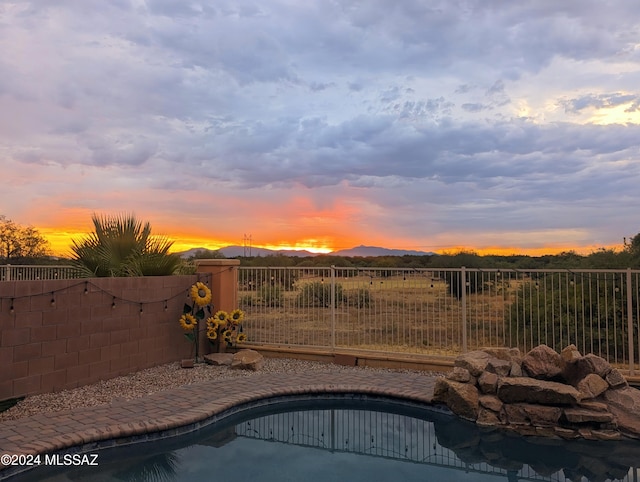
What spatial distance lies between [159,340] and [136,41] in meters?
5.54

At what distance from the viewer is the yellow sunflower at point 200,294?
7.27 m

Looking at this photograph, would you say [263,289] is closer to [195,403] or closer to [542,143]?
[195,403]

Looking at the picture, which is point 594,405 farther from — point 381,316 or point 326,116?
point 326,116

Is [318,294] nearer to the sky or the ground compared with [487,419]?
nearer to the sky

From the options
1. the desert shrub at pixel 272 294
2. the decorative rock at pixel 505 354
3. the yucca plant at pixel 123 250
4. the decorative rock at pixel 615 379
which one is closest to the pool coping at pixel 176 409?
the decorative rock at pixel 505 354

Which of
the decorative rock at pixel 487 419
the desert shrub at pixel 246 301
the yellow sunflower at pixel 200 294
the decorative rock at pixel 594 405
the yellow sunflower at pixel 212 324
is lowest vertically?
the decorative rock at pixel 487 419

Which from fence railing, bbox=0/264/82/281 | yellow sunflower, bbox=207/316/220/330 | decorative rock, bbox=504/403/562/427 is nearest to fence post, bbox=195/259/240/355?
yellow sunflower, bbox=207/316/220/330

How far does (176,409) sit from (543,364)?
4200mm

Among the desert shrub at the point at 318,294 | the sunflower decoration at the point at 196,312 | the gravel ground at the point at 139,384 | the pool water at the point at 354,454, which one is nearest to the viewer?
the pool water at the point at 354,454

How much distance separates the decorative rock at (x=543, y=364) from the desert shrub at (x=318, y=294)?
3.47m

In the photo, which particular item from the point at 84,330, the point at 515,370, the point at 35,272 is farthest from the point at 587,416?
the point at 35,272

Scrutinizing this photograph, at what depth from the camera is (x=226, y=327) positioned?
7770 millimetres

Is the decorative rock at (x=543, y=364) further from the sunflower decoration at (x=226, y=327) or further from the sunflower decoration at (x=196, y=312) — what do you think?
the sunflower decoration at (x=196, y=312)

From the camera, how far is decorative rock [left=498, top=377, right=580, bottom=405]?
4.72 meters
